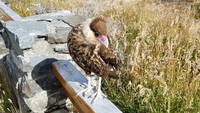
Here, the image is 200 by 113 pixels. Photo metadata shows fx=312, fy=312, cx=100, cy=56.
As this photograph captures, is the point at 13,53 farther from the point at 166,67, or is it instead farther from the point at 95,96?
the point at 166,67

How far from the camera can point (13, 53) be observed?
13.1 feet

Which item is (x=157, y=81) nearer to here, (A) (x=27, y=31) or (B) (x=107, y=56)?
(B) (x=107, y=56)

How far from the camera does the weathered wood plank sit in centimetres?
262

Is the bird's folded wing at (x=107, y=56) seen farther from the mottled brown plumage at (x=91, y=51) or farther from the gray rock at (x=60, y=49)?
the gray rock at (x=60, y=49)

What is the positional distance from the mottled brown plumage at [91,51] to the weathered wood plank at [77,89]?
26cm

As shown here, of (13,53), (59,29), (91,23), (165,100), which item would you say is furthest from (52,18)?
(165,100)

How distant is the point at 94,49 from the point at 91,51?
0.03m

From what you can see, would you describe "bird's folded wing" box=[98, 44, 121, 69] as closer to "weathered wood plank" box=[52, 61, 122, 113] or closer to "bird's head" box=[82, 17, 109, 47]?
"bird's head" box=[82, 17, 109, 47]

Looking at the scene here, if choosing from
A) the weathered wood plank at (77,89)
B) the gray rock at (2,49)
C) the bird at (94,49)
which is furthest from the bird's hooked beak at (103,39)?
the gray rock at (2,49)

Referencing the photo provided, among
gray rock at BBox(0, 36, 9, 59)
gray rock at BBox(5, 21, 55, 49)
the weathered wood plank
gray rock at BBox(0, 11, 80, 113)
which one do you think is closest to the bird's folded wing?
the weathered wood plank

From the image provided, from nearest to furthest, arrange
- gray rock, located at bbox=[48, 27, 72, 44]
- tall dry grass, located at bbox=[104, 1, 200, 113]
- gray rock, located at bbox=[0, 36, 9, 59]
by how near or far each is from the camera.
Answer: tall dry grass, located at bbox=[104, 1, 200, 113], gray rock, located at bbox=[48, 27, 72, 44], gray rock, located at bbox=[0, 36, 9, 59]

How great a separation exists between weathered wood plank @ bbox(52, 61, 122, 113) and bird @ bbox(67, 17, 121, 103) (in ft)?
0.28

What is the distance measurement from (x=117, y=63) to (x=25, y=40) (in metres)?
1.22

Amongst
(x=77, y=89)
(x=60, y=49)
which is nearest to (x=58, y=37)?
(x=60, y=49)
